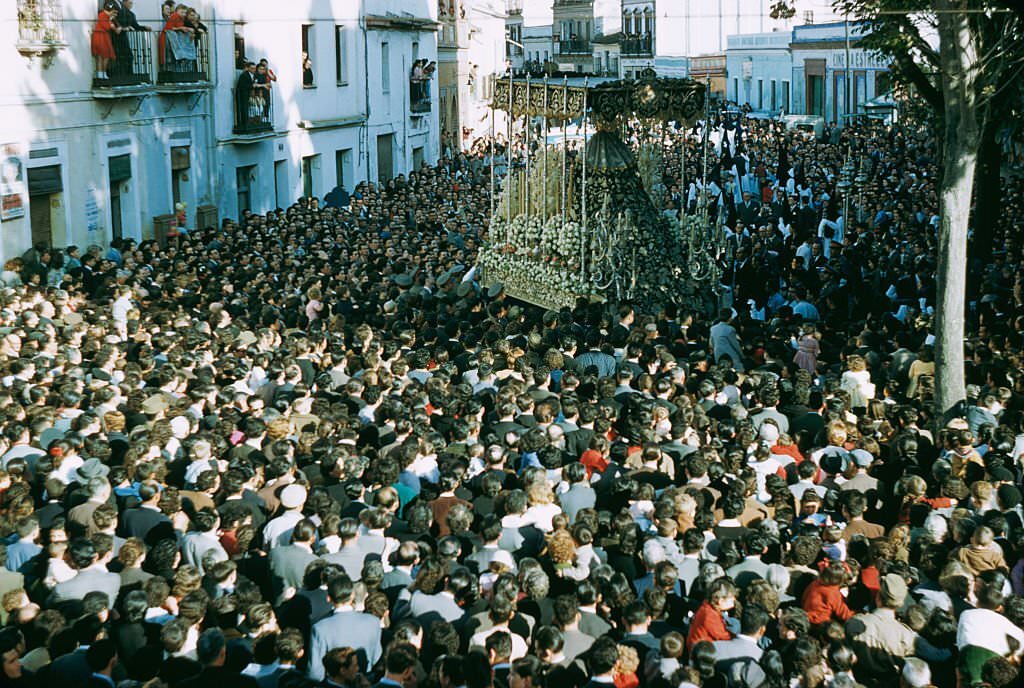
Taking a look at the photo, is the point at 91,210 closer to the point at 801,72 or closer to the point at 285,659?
the point at 285,659

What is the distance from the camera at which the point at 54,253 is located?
17703 mm

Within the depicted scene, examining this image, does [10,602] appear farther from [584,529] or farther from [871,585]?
[871,585]

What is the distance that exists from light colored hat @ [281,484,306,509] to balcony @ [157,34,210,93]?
16.3 m

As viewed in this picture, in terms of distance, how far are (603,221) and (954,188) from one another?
557cm

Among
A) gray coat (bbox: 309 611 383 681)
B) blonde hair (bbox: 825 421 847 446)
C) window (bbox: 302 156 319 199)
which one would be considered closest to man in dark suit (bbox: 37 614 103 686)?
gray coat (bbox: 309 611 383 681)

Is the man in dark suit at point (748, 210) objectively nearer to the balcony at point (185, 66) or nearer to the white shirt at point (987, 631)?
the balcony at point (185, 66)

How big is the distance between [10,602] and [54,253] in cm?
1172

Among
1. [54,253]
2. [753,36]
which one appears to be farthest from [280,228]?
[753,36]

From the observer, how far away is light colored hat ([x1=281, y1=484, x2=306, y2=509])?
780 cm

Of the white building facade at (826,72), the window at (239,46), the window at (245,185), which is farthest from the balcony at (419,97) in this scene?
the white building facade at (826,72)

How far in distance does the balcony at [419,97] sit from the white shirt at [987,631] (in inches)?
1236

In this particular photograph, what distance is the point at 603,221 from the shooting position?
53.1 feet

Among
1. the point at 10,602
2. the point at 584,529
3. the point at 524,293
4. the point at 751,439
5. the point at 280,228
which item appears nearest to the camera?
the point at 10,602

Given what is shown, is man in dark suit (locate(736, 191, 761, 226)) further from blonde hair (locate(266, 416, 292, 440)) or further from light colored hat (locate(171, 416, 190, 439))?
light colored hat (locate(171, 416, 190, 439))
